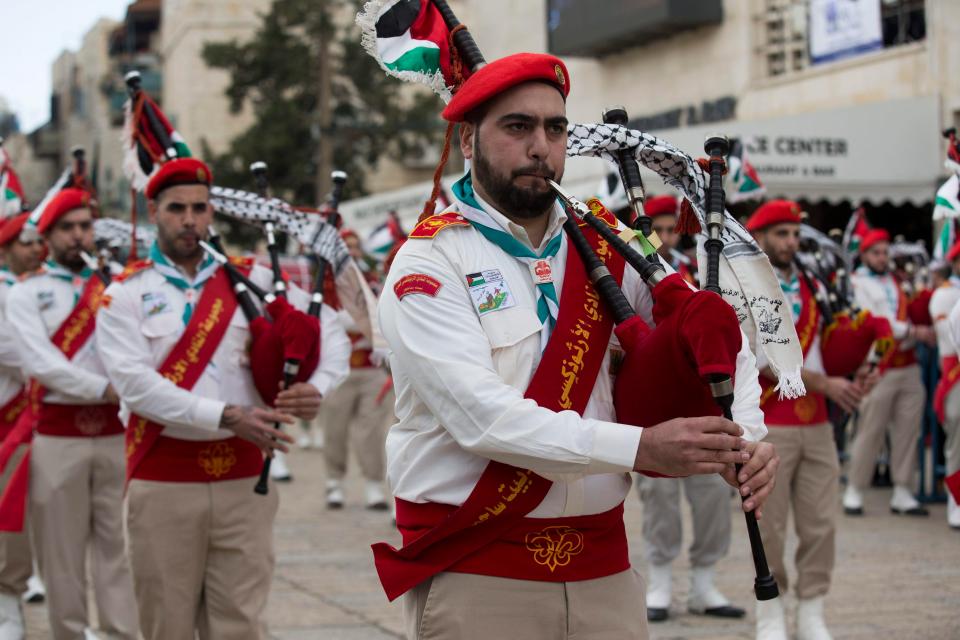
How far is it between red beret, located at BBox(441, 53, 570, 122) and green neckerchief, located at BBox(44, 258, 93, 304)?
13.9 ft

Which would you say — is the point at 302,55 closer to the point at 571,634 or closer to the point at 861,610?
the point at 861,610

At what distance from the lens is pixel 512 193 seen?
10.7ft

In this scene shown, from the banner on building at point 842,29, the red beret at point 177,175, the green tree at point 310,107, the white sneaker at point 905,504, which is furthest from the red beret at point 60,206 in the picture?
the green tree at point 310,107

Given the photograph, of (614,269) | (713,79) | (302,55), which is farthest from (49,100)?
(614,269)

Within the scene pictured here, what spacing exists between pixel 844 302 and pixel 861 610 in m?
1.74

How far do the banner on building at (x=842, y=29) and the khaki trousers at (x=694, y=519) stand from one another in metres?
13.5

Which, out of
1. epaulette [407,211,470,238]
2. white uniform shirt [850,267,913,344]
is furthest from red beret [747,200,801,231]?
white uniform shirt [850,267,913,344]

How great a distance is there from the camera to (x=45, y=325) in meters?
6.85

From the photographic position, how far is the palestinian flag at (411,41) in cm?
388

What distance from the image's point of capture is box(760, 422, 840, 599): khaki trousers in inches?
264

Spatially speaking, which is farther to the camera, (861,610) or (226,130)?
(226,130)

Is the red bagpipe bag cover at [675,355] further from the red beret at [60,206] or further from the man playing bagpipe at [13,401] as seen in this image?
the man playing bagpipe at [13,401]

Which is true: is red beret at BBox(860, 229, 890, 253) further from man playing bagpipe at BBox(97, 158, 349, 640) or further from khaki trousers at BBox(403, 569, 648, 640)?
khaki trousers at BBox(403, 569, 648, 640)

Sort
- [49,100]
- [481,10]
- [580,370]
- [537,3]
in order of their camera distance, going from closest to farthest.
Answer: [580,370], [537,3], [481,10], [49,100]
